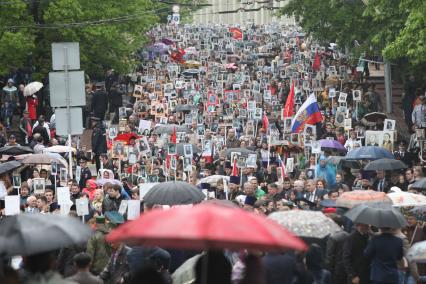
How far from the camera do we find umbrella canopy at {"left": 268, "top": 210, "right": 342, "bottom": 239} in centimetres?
1403

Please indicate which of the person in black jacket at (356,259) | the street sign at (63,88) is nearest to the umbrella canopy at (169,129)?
the street sign at (63,88)

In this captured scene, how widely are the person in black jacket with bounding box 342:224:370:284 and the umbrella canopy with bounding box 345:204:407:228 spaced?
0.19 metres

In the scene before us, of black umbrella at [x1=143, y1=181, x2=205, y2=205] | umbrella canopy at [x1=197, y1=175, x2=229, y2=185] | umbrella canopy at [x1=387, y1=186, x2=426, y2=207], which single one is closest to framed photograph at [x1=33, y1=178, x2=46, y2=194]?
umbrella canopy at [x1=197, y1=175, x2=229, y2=185]

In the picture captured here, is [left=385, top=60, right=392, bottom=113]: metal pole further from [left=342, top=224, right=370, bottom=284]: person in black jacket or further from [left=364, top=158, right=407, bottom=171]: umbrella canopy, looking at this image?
[left=342, top=224, right=370, bottom=284]: person in black jacket

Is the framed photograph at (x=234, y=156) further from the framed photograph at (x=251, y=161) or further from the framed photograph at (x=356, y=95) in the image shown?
the framed photograph at (x=356, y=95)

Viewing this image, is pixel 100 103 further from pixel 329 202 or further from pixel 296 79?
pixel 329 202

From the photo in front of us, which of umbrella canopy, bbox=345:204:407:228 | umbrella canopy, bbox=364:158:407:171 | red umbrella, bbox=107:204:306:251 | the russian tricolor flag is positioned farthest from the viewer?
the russian tricolor flag

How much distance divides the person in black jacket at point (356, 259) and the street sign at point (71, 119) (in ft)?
32.8

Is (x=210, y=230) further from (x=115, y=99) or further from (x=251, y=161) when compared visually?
(x=115, y=99)

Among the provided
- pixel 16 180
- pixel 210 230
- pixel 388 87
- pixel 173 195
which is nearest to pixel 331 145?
pixel 16 180

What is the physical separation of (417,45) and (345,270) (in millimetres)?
15544

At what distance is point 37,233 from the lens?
463 inches

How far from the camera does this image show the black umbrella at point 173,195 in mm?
18995

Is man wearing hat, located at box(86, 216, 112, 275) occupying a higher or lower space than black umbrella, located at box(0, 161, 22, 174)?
lower
